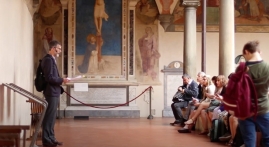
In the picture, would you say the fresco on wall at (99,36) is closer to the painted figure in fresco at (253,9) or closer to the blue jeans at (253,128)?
the painted figure in fresco at (253,9)

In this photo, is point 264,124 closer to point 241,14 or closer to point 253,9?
point 241,14

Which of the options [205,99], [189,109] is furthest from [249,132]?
[189,109]

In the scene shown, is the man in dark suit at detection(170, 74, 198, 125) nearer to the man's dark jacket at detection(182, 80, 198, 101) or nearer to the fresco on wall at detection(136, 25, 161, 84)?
the man's dark jacket at detection(182, 80, 198, 101)

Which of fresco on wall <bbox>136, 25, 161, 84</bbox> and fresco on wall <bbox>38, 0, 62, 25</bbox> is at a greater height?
fresco on wall <bbox>38, 0, 62, 25</bbox>

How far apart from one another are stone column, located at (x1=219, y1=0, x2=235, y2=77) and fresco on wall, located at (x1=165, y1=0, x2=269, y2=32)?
7.63 m

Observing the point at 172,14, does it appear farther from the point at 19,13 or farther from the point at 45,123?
the point at 45,123

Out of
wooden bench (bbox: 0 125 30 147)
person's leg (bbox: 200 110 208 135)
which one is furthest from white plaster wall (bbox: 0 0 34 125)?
person's leg (bbox: 200 110 208 135)

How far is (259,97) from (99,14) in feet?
46.2

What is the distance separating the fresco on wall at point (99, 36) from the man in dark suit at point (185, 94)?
17.3 ft

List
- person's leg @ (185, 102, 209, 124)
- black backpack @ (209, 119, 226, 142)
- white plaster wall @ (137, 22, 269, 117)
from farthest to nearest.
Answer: white plaster wall @ (137, 22, 269, 117), person's leg @ (185, 102, 209, 124), black backpack @ (209, 119, 226, 142)

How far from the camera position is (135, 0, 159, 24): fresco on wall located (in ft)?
65.7

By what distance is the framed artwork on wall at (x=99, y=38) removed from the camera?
19.2 meters

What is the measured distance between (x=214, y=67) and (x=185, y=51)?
155 inches

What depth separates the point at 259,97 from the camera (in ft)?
18.9
